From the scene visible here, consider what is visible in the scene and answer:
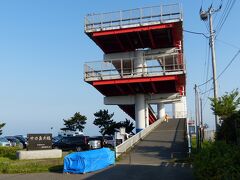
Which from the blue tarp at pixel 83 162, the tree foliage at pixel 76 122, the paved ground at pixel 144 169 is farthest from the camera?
the tree foliage at pixel 76 122

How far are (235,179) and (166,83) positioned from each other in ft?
126

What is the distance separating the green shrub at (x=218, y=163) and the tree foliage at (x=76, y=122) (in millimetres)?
80254

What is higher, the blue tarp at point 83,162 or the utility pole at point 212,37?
the utility pole at point 212,37

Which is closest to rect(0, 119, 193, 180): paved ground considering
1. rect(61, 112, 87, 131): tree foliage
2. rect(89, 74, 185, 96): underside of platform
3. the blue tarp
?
the blue tarp

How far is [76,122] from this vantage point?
3664 inches

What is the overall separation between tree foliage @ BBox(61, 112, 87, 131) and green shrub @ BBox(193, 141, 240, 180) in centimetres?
8025

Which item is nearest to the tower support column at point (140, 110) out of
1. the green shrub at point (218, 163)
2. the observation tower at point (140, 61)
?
the observation tower at point (140, 61)

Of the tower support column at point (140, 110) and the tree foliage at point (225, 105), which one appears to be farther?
the tower support column at point (140, 110)

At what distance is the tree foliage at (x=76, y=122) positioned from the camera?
92500mm

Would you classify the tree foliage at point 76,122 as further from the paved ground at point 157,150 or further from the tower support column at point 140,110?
the paved ground at point 157,150

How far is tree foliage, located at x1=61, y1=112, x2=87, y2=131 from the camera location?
303 ft

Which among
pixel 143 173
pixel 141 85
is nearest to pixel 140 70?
pixel 141 85

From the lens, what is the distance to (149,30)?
149ft

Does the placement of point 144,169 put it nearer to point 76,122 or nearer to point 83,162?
point 83,162
